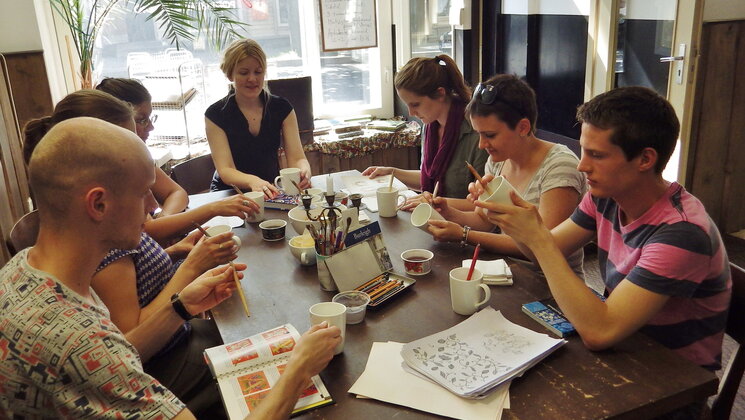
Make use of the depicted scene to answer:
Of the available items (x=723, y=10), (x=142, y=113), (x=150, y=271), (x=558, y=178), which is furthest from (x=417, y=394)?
(x=723, y=10)

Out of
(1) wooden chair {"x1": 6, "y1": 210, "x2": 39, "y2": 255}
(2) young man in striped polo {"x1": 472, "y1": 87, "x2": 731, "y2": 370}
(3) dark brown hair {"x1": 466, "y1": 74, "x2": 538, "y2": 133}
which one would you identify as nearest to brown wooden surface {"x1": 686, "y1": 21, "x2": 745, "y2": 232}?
(3) dark brown hair {"x1": 466, "y1": 74, "x2": 538, "y2": 133}

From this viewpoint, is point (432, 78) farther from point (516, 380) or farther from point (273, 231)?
point (516, 380)

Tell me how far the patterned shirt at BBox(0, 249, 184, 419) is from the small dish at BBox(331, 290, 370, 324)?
48 centimetres

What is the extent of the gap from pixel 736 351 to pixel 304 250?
1.15 m

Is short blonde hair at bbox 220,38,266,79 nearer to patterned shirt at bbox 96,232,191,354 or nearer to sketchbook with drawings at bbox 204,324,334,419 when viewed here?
patterned shirt at bbox 96,232,191,354

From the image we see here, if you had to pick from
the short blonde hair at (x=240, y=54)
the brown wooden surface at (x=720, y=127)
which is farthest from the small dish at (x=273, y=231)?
the brown wooden surface at (x=720, y=127)

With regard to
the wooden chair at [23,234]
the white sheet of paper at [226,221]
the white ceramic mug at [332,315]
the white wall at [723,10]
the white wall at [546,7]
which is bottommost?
the white sheet of paper at [226,221]

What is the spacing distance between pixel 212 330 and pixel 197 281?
38cm

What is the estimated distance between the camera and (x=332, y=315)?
1253 mm

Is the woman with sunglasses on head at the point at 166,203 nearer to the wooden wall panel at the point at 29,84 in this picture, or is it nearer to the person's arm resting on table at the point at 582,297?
the person's arm resting on table at the point at 582,297

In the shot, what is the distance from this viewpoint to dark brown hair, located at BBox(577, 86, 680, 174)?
1.31m

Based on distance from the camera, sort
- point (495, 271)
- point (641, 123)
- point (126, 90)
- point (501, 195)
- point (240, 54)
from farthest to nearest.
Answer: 1. point (240, 54)
2. point (126, 90)
3. point (495, 271)
4. point (501, 195)
5. point (641, 123)

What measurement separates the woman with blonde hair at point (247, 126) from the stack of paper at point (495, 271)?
119 cm

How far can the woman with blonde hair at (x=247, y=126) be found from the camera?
266 centimetres
